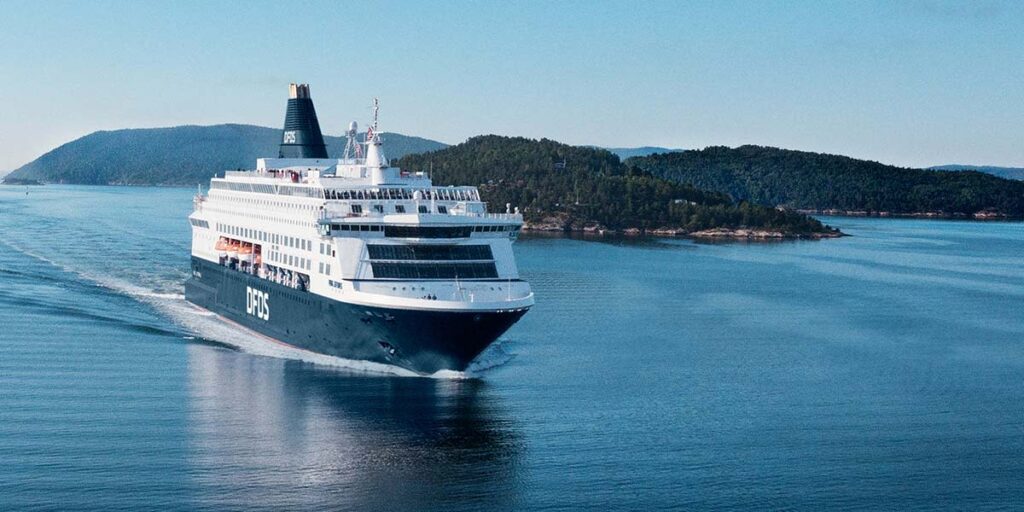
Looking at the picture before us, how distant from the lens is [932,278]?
65.3 meters

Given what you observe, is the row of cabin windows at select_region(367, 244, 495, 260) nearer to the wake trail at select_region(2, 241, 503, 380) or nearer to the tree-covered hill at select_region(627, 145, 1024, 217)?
the wake trail at select_region(2, 241, 503, 380)

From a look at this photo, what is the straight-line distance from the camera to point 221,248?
42.8 meters

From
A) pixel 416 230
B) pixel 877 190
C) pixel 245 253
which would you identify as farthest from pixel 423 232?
pixel 877 190

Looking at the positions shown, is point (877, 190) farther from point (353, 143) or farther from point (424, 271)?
point (424, 271)

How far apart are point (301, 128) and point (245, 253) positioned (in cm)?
626

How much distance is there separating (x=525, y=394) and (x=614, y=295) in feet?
71.2

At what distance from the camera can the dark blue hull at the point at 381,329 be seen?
3047 centimetres

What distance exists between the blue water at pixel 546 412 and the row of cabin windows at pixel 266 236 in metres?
3.34

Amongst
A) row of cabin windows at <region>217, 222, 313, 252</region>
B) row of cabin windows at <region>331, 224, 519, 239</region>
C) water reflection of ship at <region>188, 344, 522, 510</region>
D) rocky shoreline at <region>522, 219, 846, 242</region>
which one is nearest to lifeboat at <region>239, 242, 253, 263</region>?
row of cabin windows at <region>217, 222, 313, 252</region>

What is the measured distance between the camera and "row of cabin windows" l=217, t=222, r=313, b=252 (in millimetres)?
34812

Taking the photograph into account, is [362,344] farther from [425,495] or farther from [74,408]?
[425,495]

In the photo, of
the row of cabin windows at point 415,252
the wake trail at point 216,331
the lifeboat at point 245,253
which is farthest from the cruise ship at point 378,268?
the lifeboat at point 245,253

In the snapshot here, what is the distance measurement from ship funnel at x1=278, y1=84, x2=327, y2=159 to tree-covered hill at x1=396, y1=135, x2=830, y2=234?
206 feet

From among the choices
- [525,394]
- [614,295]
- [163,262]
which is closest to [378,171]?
[525,394]
